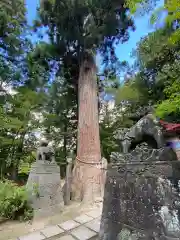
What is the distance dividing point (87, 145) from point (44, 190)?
2.53 m

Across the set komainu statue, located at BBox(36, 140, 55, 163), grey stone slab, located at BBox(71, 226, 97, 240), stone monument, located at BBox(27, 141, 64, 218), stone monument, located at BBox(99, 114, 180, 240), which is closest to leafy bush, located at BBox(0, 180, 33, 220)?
stone monument, located at BBox(27, 141, 64, 218)

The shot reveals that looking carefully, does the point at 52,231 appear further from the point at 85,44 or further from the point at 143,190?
the point at 85,44

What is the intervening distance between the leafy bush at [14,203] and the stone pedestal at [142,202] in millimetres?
2762

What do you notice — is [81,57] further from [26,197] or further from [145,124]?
[145,124]

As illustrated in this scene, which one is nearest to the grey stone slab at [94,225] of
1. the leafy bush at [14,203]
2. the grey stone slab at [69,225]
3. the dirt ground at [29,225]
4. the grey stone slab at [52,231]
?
the grey stone slab at [69,225]

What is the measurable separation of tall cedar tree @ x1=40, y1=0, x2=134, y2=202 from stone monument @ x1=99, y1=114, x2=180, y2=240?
3.94m

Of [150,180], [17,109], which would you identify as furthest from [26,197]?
[17,109]

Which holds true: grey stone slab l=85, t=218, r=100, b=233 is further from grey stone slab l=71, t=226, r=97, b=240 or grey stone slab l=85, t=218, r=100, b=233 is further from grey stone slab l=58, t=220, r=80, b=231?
grey stone slab l=58, t=220, r=80, b=231

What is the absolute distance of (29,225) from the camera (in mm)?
3943

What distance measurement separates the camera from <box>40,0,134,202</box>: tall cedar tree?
6.31m

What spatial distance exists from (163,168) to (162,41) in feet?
25.5

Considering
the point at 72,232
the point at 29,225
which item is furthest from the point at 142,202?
the point at 29,225

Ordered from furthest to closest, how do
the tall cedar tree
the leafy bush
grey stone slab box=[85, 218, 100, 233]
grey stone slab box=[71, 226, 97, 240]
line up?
the tall cedar tree, the leafy bush, grey stone slab box=[85, 218, 100, 233], grey stone slab box=[71, 226, 97, 240]

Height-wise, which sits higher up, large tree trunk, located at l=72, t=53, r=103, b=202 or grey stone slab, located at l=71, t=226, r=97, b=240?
large tree trunk, located at l=72, t=53, r=103, b=202
